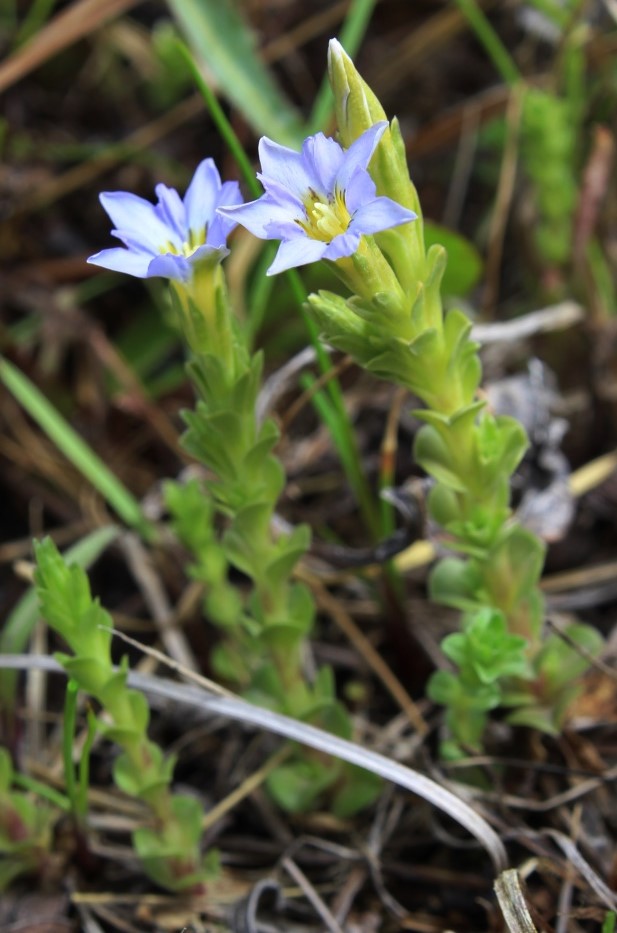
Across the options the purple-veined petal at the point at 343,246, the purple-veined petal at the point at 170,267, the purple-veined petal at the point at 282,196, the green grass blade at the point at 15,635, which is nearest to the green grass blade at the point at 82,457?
the green grass blade at the point at 15,635

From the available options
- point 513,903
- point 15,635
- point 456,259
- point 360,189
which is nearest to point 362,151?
point 360,189

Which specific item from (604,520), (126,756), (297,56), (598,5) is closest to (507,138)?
(598,5)

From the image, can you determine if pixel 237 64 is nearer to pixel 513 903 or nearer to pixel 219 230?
pixel 219 230

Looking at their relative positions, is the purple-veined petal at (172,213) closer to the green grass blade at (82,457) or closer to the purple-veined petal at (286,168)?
the purple-veined petal at (286,168)

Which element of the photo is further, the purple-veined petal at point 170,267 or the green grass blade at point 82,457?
the green grass blade at point 82,457

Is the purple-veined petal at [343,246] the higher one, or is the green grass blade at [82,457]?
the purple-veined petal at [343,246]

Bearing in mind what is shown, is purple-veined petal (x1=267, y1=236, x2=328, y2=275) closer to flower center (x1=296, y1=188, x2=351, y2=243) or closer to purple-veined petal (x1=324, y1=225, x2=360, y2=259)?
purple-veined petal (x1=324, y1=225, x2=360, y2=259)

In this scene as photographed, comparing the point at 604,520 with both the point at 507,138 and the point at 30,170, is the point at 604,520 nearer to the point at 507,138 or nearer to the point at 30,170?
the point at 507,138

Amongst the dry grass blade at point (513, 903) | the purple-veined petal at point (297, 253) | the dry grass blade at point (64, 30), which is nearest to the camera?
the purple-veined petal at point (297, 253)

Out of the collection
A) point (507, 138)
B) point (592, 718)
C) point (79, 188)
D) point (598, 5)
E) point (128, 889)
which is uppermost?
point (79, 188)
